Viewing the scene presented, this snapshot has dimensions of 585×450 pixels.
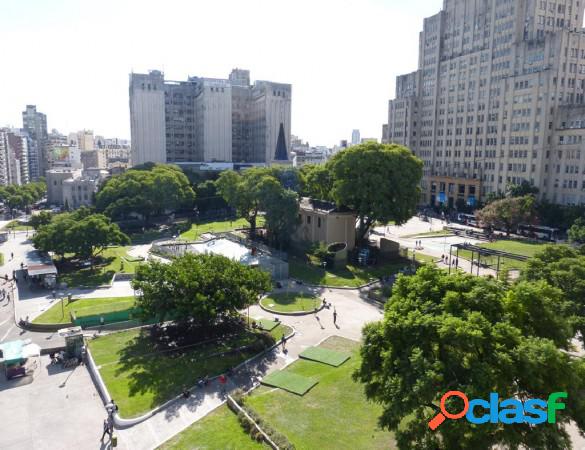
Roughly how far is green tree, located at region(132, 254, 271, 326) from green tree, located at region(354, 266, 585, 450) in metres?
16.5

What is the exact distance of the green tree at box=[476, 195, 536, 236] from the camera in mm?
84062

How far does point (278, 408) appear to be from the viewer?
28797 millimetres

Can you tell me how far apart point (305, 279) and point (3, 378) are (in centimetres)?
3420

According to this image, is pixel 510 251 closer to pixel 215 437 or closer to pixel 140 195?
pixel 215 437

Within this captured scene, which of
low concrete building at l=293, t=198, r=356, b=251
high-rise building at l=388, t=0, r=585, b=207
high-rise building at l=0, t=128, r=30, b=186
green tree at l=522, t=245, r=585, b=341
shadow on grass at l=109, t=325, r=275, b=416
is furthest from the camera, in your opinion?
high-rise building at l=0, t=128, r=30, b=186

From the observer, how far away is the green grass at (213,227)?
8890cm

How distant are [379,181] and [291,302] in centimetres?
2353

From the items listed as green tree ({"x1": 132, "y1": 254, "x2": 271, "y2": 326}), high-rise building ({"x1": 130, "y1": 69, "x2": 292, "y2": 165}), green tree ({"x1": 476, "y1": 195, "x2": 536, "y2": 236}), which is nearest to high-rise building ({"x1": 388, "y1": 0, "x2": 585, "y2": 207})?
green tree ({"x1": 476, "y1": 195, "x2": 536, "y2": 236})

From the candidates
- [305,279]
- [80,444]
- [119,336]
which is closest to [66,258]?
[119,336]

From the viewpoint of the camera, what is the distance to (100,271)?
207 feet

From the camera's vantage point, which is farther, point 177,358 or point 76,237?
point 76,237

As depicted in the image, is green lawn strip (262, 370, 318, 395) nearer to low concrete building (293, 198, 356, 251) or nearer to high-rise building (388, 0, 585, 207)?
low concrete building (293, 198, 356, 251)

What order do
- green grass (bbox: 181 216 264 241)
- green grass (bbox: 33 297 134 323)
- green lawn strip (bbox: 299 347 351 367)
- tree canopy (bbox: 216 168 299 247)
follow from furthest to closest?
green grass (bbox: 181 216 264 241) < tree canopy (bbox: 216 168 299 247) < green grass (bbox: 33 297 134 323) < green lawn strip (bbox: 299 347 351 367)

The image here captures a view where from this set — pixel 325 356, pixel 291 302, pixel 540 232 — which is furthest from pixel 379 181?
pixel 540 232
